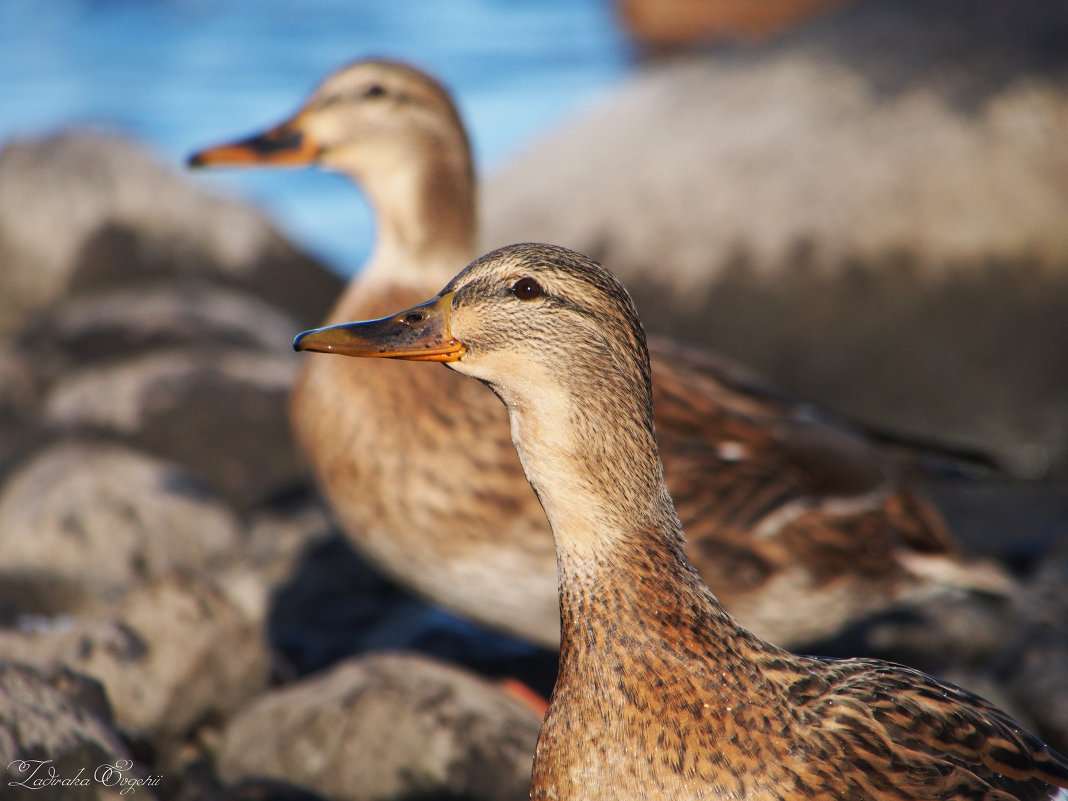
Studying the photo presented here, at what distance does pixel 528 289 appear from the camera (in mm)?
2328

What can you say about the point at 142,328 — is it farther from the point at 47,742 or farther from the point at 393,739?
the point at 47,742

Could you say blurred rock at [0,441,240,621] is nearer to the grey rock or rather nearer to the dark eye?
the grey rock

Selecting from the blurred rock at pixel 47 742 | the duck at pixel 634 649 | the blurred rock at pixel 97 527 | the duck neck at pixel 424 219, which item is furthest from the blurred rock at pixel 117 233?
the duck at pixel 634 649

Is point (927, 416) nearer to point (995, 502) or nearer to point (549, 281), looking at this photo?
point (995, 502)

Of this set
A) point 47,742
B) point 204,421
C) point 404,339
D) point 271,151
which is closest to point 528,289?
point 404,339

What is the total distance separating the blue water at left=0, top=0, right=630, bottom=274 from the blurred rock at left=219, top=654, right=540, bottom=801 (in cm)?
743

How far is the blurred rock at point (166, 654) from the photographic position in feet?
12.9

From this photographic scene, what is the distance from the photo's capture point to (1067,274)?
679 centimetres

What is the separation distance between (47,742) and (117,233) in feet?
18.4

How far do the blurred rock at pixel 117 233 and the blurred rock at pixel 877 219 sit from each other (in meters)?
1.62

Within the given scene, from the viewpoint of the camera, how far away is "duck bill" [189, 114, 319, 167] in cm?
486

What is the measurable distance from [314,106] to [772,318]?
3.29 metres

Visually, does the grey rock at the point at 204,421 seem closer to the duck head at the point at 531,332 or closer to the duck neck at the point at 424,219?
the duck neck at the point at 424,219

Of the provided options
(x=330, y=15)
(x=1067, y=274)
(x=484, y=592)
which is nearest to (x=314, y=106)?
(x=484, y=592)
